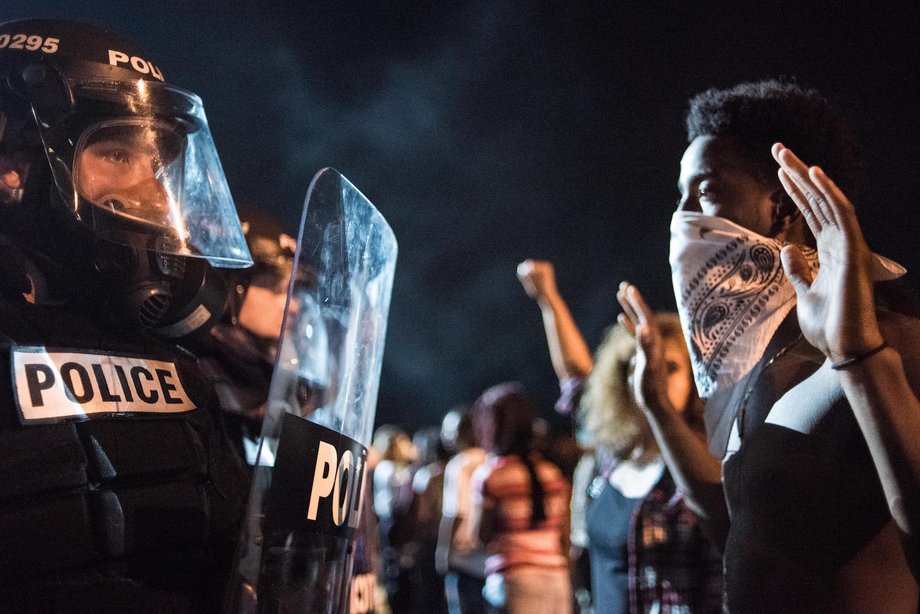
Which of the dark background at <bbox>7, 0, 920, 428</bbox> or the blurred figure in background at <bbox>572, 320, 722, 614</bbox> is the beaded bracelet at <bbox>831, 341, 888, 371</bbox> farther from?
the dark background at <bbox>7, 0, 920, 428</bbox>

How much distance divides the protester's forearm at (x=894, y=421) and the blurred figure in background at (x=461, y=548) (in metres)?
3.12

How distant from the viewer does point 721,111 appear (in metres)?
1.76

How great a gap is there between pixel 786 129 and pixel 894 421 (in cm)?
77

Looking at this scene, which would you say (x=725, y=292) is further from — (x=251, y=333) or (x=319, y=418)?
(x=251, y=333)

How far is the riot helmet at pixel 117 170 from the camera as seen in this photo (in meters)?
1.57

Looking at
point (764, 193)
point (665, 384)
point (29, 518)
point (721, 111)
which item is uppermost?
point (721, 111)

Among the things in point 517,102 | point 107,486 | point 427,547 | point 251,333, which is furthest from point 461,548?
point 517,102

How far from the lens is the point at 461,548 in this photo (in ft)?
15.6

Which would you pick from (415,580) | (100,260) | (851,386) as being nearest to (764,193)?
(851,386)

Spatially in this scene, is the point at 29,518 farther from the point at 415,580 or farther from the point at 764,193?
the point at 415,580

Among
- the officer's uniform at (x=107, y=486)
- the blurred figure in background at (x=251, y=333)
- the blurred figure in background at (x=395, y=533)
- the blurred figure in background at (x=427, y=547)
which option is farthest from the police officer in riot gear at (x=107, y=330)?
the blurred figure in background at (x=427, y=547)

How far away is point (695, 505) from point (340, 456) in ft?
3.46

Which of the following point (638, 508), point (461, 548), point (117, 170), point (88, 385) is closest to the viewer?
point (88, 385)

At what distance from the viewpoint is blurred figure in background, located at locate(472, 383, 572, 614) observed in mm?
3959
